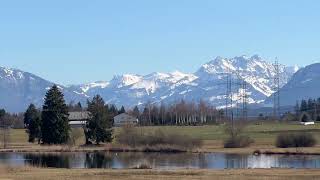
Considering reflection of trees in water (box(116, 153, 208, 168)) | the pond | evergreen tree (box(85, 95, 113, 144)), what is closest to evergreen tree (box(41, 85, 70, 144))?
evergreen tree (box(85, 95, 113, 144))

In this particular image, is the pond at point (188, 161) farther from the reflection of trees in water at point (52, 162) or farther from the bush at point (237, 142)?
the bush at point (237, 142)

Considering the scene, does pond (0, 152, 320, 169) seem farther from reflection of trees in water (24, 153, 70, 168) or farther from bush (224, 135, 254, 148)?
bush (224, 135, 254, 148)

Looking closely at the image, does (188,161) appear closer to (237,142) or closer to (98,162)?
(98,162)

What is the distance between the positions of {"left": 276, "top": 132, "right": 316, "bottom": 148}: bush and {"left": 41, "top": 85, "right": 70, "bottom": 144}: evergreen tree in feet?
131

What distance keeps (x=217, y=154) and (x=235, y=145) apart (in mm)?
19615

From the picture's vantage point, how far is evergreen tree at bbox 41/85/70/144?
13238 centimetres

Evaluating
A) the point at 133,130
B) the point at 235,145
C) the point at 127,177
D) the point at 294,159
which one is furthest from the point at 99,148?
the point at 127,177

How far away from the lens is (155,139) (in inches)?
5027

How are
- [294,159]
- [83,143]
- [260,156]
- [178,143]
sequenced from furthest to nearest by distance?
[83,143]
[178,143]
[260,156]
[294,159]

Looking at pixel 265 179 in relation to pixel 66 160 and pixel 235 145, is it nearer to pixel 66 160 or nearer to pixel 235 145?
pixel 66 160

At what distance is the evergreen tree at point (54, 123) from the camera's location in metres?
132

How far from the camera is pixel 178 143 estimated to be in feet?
406

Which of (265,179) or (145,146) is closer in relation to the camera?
(265,179)

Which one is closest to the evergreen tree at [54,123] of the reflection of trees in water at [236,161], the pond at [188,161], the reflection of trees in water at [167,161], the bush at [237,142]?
the pond at [188,161]
